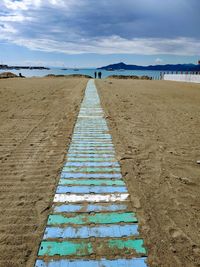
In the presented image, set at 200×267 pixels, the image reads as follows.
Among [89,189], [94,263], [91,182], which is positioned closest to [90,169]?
[91,182]

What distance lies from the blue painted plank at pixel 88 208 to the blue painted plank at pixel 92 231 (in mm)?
318

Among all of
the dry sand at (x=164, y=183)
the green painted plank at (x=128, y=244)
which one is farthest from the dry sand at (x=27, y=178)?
the dry sand at (x=164, y=183)

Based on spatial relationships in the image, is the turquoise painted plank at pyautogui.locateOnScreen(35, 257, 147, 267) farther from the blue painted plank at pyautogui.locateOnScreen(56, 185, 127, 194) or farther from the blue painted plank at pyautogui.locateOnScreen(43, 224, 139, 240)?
the blue painted plank at pyautogui.locateOnScreen(56, 185, 127, 194)

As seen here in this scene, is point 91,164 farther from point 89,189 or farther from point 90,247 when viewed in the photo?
point 90,247

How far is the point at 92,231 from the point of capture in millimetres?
2697

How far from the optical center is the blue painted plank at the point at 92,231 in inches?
104

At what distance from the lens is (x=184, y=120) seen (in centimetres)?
841

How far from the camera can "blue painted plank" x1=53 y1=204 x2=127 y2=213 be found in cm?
307

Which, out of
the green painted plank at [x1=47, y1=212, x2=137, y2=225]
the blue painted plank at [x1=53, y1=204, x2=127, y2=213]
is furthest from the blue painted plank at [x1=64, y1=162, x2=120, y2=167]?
the green painted plank at [x1=47, y1=212, x2=137, y2=225]

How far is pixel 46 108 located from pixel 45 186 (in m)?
6.85

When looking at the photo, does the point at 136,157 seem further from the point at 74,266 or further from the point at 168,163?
the point at 74,266

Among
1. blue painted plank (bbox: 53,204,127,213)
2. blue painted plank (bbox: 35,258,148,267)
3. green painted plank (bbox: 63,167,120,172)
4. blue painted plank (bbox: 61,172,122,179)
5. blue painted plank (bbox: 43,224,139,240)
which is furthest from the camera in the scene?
green painted plank (bbox: 63,167,120,172)

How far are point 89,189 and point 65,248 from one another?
115 centimetres

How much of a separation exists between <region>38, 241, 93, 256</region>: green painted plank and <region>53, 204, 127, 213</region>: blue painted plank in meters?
0.55
